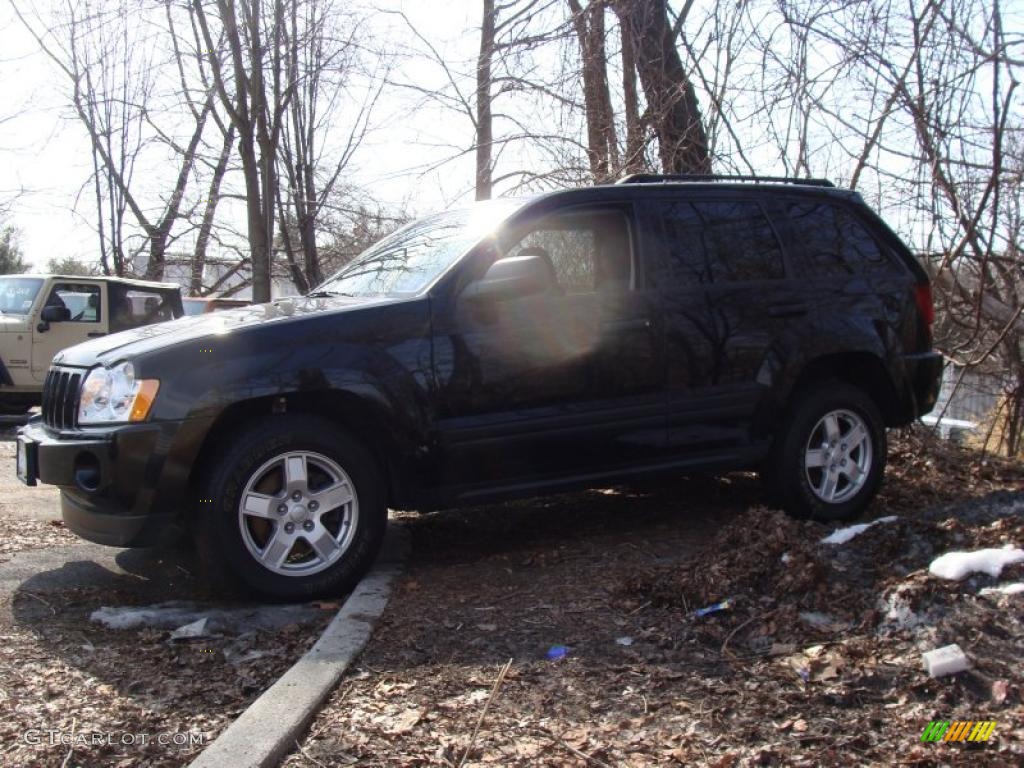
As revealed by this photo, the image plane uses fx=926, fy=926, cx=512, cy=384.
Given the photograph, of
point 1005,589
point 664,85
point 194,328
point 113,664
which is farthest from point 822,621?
point 664,85

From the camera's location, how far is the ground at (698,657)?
257 cm

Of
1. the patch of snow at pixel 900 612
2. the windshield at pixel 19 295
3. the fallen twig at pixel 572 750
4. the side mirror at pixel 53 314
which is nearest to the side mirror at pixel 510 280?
the patch of snow at pixel 900 612

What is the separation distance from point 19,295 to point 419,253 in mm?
8883

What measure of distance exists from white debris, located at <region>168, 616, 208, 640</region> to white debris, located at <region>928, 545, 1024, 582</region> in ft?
8.95

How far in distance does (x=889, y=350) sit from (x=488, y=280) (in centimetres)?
267

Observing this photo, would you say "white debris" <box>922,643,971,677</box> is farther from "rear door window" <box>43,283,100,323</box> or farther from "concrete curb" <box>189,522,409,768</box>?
"rear door window" <box>43,283,100,323</box>

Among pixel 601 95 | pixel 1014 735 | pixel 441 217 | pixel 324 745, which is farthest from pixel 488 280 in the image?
pixel 601 95

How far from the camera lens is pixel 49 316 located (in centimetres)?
1123

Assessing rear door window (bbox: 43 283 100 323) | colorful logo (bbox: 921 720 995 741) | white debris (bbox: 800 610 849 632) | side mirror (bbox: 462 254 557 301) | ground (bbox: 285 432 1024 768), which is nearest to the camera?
colorful logo (bbox: 921 720 995 741)

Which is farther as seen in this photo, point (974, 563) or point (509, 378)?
point (509, 378)

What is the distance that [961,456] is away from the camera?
7641 mm

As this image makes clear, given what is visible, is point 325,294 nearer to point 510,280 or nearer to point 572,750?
point 510,280

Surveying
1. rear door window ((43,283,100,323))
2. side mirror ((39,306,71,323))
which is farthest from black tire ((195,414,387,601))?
rear door window ((43,283,100,323))

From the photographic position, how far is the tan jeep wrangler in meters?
11.3
